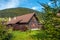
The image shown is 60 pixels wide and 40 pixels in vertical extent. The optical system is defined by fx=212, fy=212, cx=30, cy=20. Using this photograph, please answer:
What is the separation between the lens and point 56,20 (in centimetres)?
891

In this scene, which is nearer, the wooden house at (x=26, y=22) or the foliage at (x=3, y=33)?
the foliage at (x=3, y=33)

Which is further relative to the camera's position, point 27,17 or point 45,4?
point 27,17

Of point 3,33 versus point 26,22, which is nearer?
point 3,33

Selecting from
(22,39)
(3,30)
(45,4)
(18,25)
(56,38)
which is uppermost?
(45,4)

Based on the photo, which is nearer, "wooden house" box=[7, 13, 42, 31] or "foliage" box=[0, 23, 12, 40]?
"foliage" box=[0, 23, 12, 40]

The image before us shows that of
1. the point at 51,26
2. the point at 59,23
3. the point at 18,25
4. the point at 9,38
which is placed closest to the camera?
the point at 59,23

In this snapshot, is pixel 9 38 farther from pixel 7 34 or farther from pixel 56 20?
pixel 56 20

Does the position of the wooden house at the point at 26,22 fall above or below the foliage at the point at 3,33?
below

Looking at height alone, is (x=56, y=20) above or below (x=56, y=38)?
above

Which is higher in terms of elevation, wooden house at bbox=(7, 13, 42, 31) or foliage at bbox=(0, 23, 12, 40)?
foliage at bbox=(0, 23, 12, 40)

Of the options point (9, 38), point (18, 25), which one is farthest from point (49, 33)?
point (18, 25)

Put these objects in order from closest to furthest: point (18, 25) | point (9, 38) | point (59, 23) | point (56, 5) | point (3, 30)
Answer: 1. point (59, 23)
2. point (56, 5)
3. point (3, 30)
4. point (9, 38)
5. point (18, 25)

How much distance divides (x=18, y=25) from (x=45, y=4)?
50791 millimetres

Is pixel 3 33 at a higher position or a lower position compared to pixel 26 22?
higher
